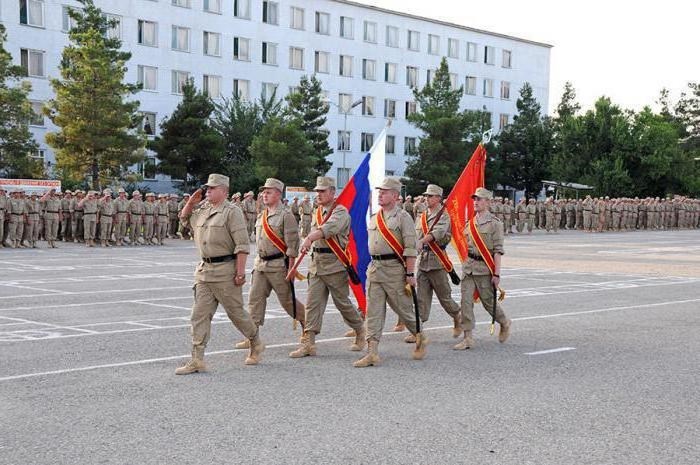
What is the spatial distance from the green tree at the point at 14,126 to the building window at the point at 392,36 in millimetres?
36489

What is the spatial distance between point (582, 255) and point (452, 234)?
19.6 meters

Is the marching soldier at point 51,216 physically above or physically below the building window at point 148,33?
below

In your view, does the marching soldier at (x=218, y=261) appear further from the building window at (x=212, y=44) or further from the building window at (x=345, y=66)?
the building window at (x=345, y=66)

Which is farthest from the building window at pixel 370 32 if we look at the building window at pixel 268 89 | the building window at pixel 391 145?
the building window at pixel 268 89

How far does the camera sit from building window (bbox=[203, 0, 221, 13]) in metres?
66.1

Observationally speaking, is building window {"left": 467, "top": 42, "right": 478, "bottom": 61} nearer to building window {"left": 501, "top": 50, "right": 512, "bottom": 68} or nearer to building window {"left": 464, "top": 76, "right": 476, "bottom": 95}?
building window {"left": 464, "top": 76, "right": 476, "bottom": 95}

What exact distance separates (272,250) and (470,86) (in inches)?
2982

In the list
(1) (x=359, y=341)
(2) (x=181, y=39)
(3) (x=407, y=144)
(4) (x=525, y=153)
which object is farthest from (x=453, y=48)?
(1) (x=359, y=341)

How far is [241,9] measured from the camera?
6794 centimetres

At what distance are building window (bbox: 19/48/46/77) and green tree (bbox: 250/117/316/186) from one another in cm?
1515

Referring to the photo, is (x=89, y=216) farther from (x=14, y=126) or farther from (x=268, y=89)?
(x=268, y=89)

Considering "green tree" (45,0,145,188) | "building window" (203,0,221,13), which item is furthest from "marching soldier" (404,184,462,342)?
"building window" (203,0,221,13)

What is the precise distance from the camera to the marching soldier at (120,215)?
103 feet

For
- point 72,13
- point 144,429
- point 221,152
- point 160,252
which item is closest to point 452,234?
point 144,429
